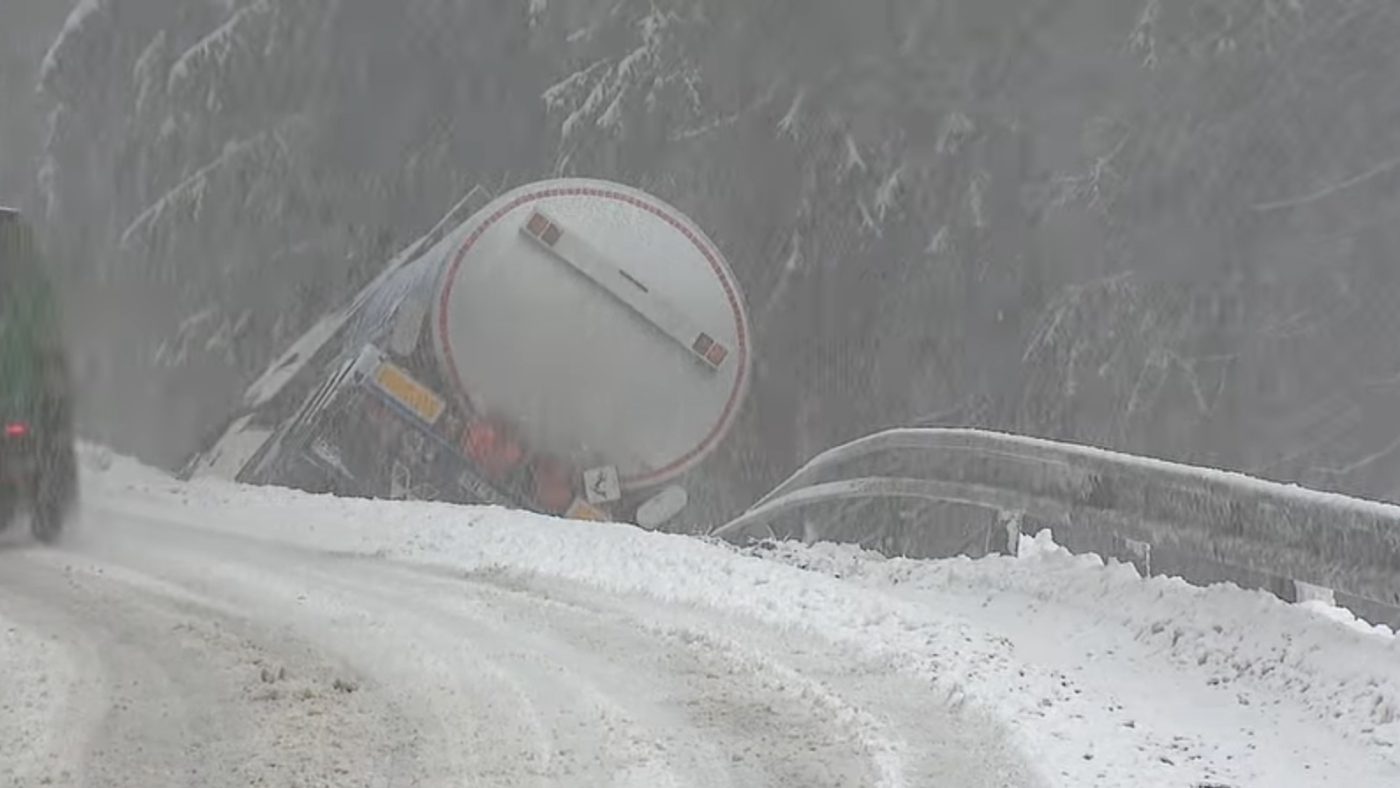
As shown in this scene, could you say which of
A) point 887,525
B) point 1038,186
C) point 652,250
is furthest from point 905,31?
point 652,250

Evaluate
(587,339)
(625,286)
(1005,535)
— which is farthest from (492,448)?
(1005,535)

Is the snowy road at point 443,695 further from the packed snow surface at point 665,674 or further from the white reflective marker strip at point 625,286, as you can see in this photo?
the white reflective marker strip at point 625,286

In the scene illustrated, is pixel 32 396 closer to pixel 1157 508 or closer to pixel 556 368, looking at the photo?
pixel 556 368

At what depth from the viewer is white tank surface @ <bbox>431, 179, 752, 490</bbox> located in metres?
11.3

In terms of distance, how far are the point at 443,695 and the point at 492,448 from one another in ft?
19.0

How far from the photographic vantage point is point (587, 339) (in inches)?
449

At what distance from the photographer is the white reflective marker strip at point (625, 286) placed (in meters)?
11.5

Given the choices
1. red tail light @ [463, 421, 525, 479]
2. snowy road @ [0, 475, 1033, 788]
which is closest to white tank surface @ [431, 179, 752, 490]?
Answer: red tail light @ [463, 421, 525, 479]

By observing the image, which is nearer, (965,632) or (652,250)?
(965,632)

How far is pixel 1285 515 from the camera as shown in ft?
21.0

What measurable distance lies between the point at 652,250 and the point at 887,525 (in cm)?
584

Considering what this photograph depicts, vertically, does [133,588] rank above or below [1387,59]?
below

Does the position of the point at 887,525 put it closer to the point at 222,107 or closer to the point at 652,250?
the point at 652,250

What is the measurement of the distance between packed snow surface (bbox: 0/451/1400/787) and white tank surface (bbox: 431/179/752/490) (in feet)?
7.93
